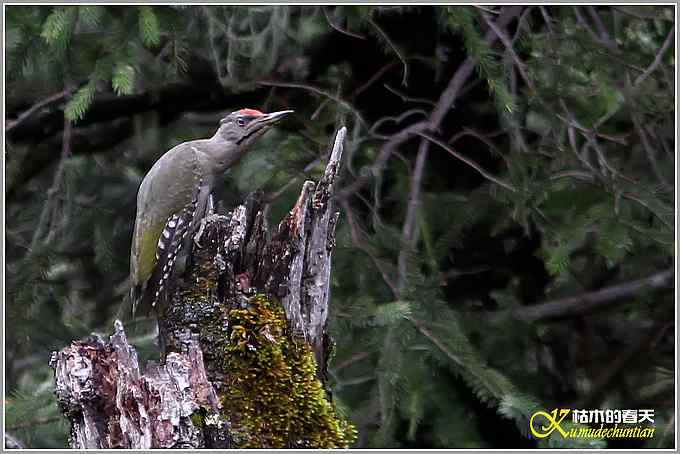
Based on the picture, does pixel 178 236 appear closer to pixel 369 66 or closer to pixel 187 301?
pixel 187 301

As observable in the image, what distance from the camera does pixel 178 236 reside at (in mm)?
4246

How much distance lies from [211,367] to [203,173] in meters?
1.35

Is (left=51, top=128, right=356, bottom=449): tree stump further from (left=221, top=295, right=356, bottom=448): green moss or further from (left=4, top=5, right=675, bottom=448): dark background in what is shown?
(left=4, top=5, right=675, bottom=448): dark background

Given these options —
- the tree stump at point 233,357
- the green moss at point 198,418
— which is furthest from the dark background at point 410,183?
the green moss at point 198,418

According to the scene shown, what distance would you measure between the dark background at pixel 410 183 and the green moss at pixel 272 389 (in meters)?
0.65

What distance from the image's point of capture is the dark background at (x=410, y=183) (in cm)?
438

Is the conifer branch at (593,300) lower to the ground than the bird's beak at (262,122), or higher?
lower

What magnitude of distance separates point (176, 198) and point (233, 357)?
3.93 feet

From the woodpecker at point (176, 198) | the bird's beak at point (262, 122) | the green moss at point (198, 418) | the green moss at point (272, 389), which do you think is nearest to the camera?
the green moss at point (198, 418)

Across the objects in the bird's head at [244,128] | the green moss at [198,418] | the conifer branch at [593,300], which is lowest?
the conifer branch at [593,300]

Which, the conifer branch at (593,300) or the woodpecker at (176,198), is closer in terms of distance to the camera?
the woodpecker at (176,198)

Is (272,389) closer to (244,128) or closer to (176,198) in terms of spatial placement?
(176,198)

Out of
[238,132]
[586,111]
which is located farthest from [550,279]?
[238,132]

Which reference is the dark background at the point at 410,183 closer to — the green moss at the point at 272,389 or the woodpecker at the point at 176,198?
the woodpecker at the point at 176,198
